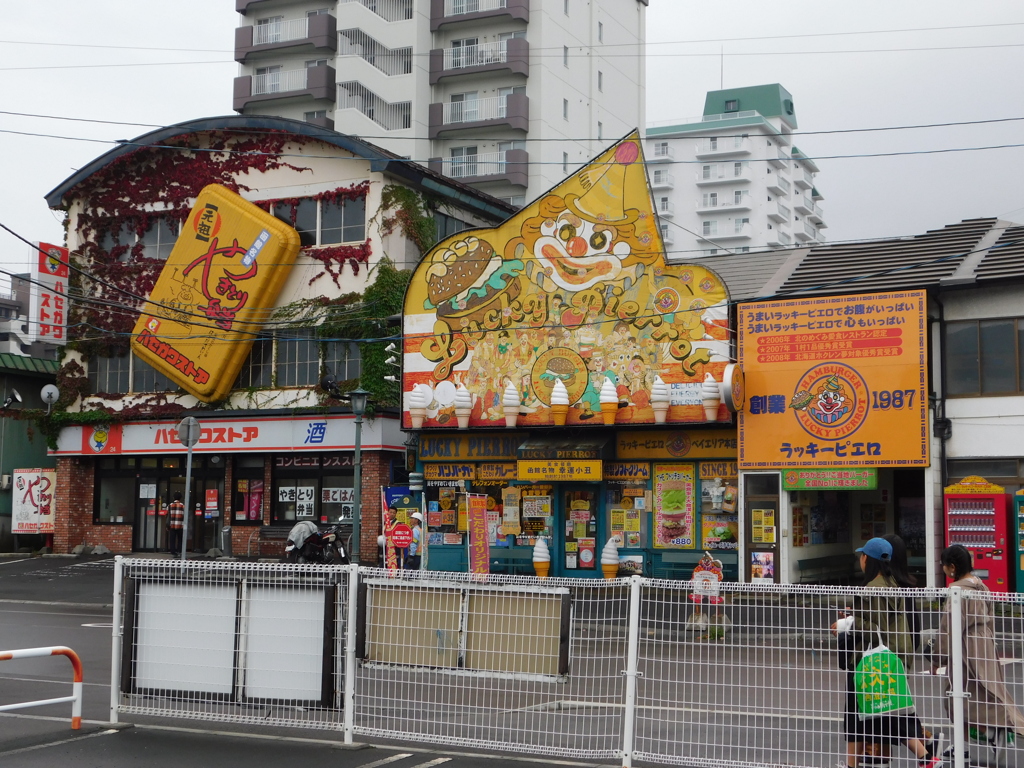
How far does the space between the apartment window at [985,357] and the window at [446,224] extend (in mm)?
16016

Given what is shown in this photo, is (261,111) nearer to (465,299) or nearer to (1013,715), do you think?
(465,299)

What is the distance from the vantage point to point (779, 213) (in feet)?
316

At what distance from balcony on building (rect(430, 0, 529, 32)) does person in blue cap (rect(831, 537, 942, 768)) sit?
4926 centimetres

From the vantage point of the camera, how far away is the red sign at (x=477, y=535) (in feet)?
69.3

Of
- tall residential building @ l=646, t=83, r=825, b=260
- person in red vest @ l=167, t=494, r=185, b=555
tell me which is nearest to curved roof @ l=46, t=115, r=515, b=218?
person in red vest @ l=167, t=494, r=185, b=555

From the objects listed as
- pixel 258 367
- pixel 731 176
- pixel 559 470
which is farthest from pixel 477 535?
pixel 731 176

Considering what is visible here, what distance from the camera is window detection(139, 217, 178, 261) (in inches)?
1351

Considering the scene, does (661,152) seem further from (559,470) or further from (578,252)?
(559,470)

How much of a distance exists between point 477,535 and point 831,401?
7.35 meters

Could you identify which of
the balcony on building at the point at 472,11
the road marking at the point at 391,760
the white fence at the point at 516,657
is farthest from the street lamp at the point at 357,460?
the balcony on building at the point at 472,11

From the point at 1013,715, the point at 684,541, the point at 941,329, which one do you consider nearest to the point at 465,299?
the point at 684,541

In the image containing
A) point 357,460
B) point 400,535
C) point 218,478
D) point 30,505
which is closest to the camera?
point 400,535

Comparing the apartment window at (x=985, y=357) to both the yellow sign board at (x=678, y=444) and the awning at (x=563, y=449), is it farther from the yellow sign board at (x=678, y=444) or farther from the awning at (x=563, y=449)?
the awning at (x=563, y=449)

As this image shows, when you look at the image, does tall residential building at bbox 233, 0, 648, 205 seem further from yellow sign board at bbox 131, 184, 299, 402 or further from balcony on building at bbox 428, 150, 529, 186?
yellow sign board at bbox 131, 184, 299, 402
